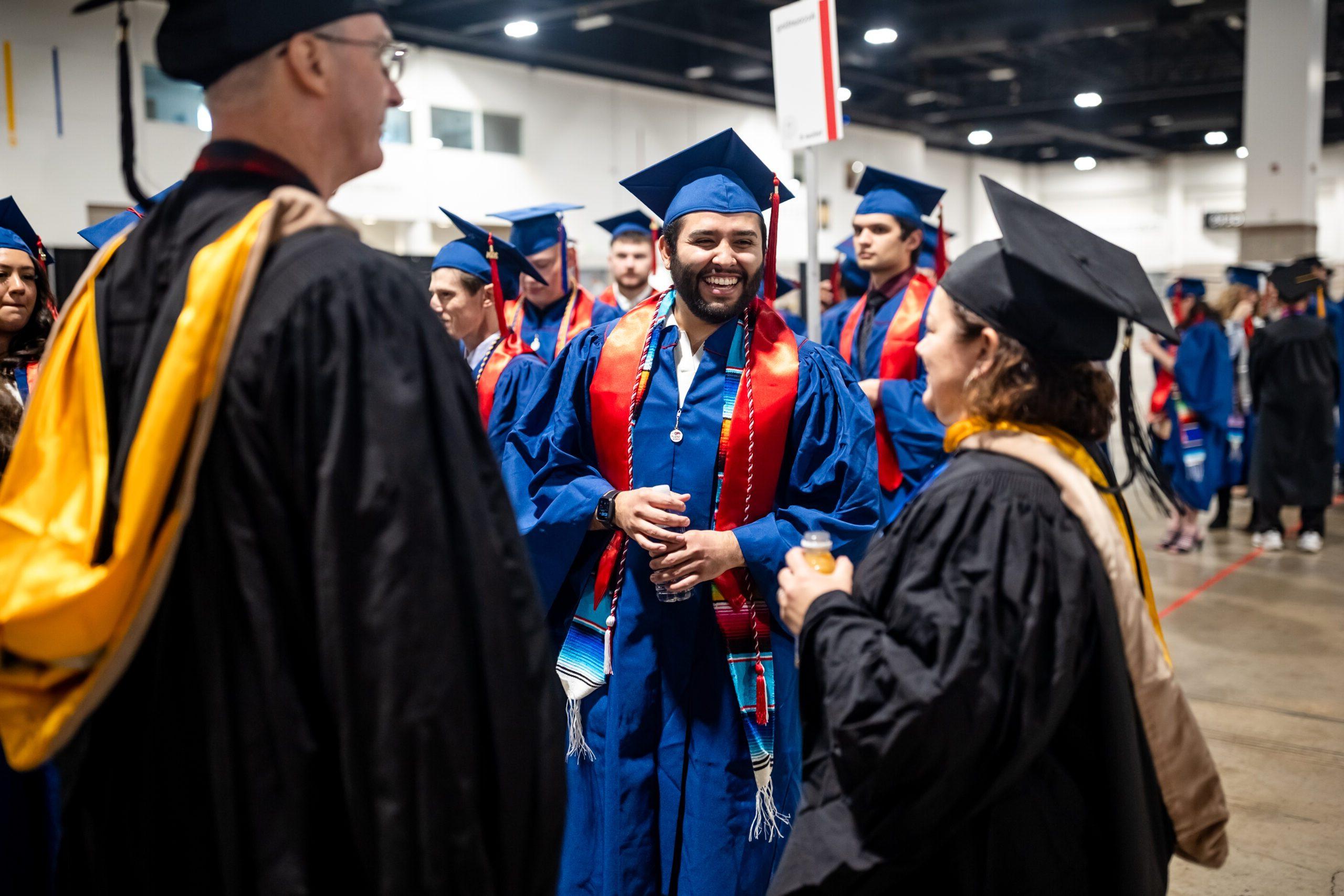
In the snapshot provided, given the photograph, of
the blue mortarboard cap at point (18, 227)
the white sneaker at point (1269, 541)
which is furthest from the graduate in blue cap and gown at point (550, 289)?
the white sneaker at point (1269, 541)

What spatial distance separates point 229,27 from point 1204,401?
321 inches

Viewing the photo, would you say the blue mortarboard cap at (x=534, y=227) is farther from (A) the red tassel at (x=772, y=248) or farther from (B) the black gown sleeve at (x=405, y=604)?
(B) the black gown sleeve at (x=405, y=604)

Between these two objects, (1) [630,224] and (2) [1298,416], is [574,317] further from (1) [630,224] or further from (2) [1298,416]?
(2) [1298,416]

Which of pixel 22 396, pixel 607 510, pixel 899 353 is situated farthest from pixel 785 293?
pixel 22 396

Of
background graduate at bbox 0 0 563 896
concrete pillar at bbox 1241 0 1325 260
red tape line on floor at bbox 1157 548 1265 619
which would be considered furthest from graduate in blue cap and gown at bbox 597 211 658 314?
concrete pillar at bbox 1241 0 1325 260

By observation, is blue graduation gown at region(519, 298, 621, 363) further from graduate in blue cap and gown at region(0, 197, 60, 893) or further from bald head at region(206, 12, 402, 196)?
bald head at region(206, 12, 402, 196)

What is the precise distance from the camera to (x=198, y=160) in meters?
1.26

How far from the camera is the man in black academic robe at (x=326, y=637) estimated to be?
1.07 metres

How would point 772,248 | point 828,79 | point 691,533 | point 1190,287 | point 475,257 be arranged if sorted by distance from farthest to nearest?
1. point 1190,287
2. point 475,257
3. point 828,79
4. point 772,248
5. point 691,533

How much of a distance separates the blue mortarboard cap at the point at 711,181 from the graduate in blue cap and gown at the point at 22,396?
1.50 m

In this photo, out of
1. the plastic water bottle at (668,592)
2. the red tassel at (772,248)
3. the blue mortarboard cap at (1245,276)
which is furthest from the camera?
the blue mortarboard cap at (1245,276)

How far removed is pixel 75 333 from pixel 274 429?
34cm

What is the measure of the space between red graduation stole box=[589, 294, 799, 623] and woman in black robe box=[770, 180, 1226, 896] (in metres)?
0.81

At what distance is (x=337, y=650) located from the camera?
1066 millimetres
